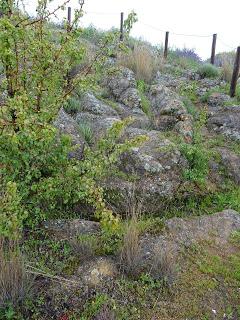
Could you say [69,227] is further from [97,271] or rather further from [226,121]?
[226,121]

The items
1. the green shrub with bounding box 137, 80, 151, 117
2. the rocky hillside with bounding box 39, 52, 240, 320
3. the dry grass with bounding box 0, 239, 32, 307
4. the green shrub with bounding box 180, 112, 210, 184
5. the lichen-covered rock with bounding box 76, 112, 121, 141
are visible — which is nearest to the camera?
the dry grass with bounding box 0, 239, 32, 307

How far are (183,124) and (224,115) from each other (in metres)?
1.47

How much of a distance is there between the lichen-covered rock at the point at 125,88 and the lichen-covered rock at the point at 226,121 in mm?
1663

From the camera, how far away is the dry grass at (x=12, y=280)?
3.09 meters

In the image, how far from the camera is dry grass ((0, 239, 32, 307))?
309 centimetres

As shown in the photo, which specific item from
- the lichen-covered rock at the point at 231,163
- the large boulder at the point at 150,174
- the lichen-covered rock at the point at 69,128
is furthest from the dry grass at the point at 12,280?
the lichen-covered rock at the point at 231,163

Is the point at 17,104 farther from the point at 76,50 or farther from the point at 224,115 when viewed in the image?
the point at 224,115

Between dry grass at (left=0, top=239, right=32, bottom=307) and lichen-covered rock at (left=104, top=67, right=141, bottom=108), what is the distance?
18.1ft

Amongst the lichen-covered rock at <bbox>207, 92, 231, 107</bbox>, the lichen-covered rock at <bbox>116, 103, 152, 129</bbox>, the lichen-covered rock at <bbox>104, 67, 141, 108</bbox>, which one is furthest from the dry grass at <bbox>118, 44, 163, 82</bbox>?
the lichen-covered rock at <bbox>116, 103, 152, 129</bbox>

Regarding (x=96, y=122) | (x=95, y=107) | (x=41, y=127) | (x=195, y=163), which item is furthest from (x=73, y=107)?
(x=41, y=127)

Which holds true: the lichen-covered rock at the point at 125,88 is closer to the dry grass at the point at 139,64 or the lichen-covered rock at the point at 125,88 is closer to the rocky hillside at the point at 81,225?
the dry grass at the point at 139,64

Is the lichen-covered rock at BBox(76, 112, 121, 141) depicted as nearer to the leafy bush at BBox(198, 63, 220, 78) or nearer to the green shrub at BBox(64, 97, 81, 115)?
the green shrub at BBox(64, 97, 81, 115)

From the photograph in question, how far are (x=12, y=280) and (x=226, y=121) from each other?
5926 millimetres

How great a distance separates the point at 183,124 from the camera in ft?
23.2
